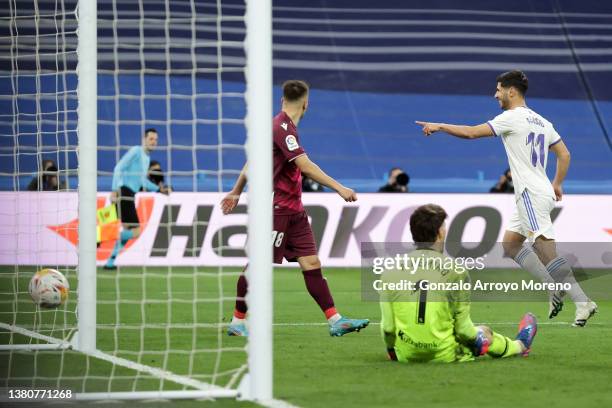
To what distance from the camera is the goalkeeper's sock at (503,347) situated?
6.80 metres

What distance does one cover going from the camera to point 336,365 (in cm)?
661

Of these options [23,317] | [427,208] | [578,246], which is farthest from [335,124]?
[427,208]

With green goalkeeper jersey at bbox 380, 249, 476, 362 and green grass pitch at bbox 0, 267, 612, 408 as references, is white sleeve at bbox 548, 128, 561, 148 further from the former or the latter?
green goalkeeper jersey at bbox 380, 249, 476, 362

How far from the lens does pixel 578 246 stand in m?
16.8

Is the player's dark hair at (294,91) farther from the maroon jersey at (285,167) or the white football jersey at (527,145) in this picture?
the white football jersey at (527,145)

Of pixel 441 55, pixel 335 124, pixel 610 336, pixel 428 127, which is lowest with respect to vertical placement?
pixel 610 336

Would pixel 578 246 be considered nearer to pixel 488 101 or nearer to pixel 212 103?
pixel 488 101

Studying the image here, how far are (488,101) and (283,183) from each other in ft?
49.2

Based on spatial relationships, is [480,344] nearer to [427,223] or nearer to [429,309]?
[429,309]

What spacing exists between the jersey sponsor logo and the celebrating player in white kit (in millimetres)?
1635

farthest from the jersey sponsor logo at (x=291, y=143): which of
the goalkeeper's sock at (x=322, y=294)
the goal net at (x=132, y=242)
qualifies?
the goalkeeper's sock at (x=322, y=294)

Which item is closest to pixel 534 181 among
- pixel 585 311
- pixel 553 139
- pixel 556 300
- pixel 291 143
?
pixel 553 139

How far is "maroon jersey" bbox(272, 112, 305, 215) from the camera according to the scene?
26.5 feet

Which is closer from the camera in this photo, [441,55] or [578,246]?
[578,246]
